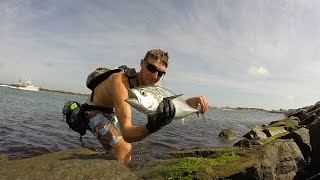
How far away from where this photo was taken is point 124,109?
17.4 ft

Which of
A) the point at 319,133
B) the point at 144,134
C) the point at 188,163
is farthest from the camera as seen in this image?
the point at 319,133

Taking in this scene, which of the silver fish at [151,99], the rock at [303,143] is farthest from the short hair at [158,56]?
the rock at [303,143]

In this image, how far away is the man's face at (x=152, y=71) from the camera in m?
5.50

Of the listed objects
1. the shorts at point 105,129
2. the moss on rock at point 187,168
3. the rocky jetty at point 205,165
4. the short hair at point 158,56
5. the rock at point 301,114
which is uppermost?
the short hair at point 158,56

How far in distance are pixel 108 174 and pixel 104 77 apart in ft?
5.96

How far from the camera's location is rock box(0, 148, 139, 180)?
5.00 metres

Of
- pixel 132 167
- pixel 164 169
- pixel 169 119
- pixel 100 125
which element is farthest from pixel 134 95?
pixel 132 167

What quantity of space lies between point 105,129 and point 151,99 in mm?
2383

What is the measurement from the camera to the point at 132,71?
5738 millimetres

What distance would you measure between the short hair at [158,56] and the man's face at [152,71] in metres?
0.05

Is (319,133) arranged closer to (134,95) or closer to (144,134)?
(144,134)

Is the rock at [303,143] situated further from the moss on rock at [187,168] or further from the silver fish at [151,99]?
the silver fish at [151,99]

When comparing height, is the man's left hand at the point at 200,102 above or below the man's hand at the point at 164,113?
above

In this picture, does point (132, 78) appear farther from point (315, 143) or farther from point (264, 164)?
point (315, 143)
